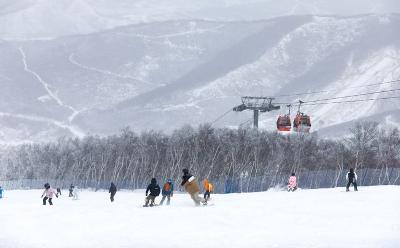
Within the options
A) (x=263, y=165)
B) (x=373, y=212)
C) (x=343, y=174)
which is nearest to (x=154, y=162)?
(x=263, y=165)

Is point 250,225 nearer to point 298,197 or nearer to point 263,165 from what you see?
point 298,197

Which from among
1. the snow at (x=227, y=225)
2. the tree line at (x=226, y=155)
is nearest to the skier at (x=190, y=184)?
the snow at (x=227, y=225)

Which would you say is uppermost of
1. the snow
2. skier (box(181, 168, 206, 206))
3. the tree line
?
the tree line

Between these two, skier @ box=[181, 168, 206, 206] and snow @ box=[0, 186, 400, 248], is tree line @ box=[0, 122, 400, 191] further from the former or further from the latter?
snow @ box=[0, 186, 400, 248]

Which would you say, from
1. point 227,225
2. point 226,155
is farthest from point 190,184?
point 226,155

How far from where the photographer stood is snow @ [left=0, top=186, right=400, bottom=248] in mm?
23172

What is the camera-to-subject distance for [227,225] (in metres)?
26.9

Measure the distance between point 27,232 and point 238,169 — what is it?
89.2 m

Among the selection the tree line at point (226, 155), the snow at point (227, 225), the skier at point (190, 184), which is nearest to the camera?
the snow at point (227, 225)

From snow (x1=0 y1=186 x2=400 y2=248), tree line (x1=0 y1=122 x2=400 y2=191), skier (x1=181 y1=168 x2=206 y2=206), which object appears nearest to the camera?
snow (x1=0 y1=186 x2=400 y2=248)

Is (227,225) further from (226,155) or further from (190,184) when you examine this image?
→ (226,155)

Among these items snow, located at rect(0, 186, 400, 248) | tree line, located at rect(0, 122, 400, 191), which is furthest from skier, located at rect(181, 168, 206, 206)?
tree line, located at rect(0, 122, 400, 191)

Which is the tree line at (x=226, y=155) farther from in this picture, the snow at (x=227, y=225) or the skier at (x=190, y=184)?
the snow at (x=227, y=225)

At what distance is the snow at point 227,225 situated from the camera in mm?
23172
